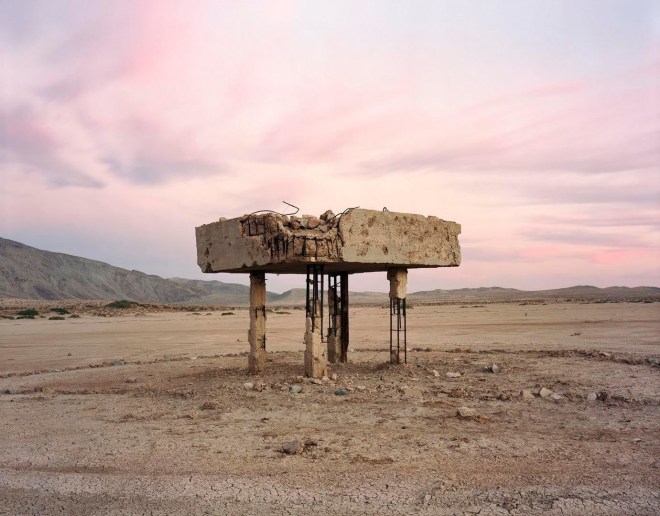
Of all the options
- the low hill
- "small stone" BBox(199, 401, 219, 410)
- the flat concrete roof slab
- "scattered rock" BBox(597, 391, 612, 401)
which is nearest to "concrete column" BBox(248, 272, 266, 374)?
the flat concrete roof slab

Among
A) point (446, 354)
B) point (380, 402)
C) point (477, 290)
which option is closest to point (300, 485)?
point (380, 402)

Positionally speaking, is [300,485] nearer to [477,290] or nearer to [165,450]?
[165,450]

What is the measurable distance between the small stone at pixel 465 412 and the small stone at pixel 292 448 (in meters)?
3.13

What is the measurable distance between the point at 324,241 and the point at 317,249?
260mm

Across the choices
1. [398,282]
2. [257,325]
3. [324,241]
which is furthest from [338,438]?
[398,282]

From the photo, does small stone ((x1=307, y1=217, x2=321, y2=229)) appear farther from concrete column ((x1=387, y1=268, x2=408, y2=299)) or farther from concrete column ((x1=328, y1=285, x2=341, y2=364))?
concrete column ((x1=328, y1=285, x2=341, y2=364))

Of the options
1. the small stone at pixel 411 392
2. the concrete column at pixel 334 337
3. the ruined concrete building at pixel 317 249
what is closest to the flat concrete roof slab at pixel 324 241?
the ruined concrete building at pixel 317 249

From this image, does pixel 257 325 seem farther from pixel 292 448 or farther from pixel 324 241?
pixel 292 448

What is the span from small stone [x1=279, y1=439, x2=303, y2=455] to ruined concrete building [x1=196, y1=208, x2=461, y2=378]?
519 centimetres

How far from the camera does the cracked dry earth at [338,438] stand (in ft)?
22.1

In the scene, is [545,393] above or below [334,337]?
below

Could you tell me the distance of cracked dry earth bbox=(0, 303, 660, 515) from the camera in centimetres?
675

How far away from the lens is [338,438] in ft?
30.0

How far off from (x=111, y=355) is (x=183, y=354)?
259 centimetres
